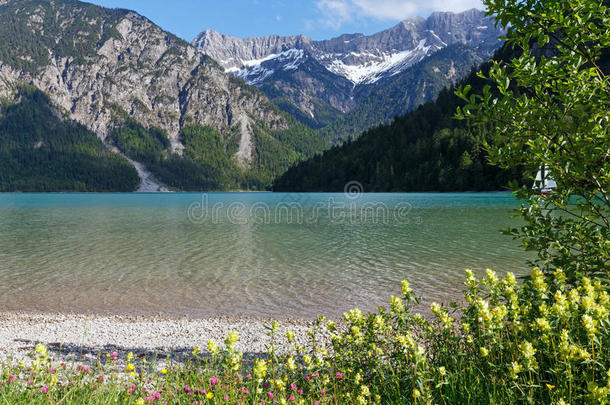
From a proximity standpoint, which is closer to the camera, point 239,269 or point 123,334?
point 123,334

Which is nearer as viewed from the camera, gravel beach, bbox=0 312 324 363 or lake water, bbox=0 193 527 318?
gravel beach, bbox=0 312 324 363

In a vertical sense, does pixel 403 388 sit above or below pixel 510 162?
below

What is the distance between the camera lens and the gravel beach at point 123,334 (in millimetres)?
10852

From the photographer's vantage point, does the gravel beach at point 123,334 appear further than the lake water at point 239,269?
No

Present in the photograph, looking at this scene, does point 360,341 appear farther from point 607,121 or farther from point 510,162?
point 607,121

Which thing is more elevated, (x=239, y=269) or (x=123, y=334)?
(x=123, y=334)

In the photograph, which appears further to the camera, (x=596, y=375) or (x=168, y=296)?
(x=168, y=296)

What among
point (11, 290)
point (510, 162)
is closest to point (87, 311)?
point (11, 290)

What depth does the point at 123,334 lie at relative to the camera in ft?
41.2

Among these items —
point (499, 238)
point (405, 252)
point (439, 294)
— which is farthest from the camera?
point (499, 238)

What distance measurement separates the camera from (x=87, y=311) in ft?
52.2

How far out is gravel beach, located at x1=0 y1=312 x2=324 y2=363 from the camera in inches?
427

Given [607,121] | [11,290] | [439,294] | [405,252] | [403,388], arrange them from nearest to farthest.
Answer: [607,121], [403,388], [439,294], [11,290], [405,252]

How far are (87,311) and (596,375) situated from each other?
1799cm
